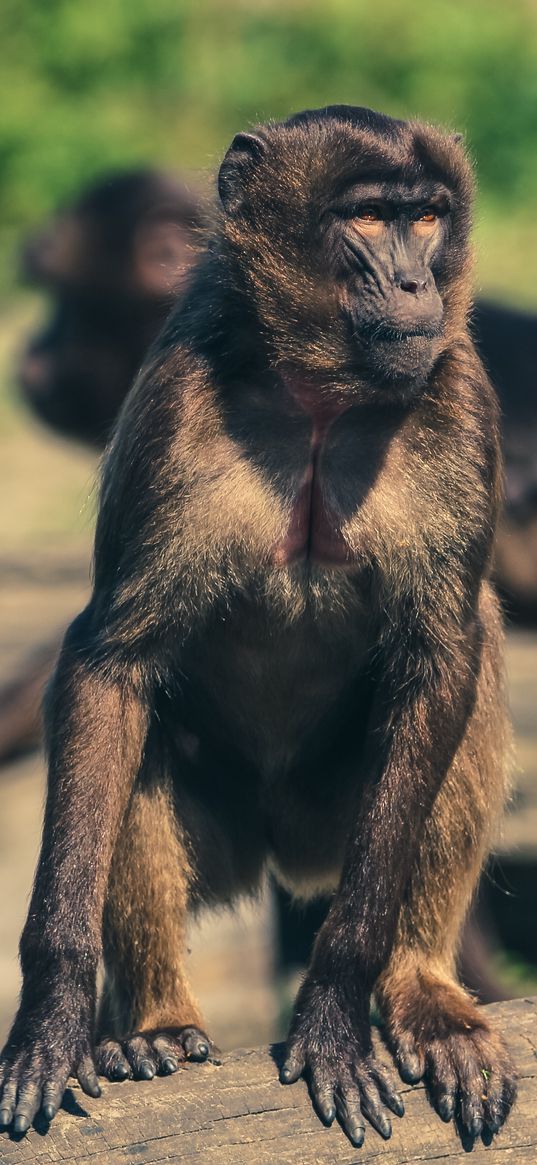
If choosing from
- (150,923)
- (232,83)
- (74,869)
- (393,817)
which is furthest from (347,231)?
(232,83)

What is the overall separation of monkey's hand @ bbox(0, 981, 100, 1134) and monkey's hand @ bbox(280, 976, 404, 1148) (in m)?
0.48

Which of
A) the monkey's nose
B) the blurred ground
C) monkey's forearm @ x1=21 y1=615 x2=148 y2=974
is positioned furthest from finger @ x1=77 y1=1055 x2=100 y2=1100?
the monkey's nose

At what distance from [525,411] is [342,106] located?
5063 millimetres

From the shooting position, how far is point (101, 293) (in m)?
10.3

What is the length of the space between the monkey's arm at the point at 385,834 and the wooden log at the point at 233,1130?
152 millimetres

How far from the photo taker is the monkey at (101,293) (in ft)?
33.2

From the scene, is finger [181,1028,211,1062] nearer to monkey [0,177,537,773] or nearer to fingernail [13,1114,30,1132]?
fingernail [13,1114,30,1132]

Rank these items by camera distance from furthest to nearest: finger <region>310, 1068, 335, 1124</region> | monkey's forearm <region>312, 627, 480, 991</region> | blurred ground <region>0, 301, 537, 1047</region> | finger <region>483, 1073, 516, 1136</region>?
blurred ground <region>0, 301, 537, 1047</region>
monkey's forearm <region>312, 627, 480, 991</region>
finger <region>483, 1073, 516, 1136</region>
finger <region>310, 1068, 335, 1124</region>

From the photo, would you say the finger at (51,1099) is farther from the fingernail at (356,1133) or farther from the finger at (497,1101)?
the finger at (497,1101)

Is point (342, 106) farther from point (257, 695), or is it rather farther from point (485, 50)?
point (485, 50)

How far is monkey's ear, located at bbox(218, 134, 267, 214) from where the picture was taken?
466 centimetres

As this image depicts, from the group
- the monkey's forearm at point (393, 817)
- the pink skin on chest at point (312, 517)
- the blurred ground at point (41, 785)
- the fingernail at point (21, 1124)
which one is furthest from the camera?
the blurred ground at point (41, 785)

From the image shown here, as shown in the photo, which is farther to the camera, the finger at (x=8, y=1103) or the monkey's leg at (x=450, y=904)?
the monkey's leg at (x=450, y=904)

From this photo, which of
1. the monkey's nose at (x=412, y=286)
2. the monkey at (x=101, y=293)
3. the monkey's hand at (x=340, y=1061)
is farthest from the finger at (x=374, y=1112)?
the monkey at (x=101, y=293)
